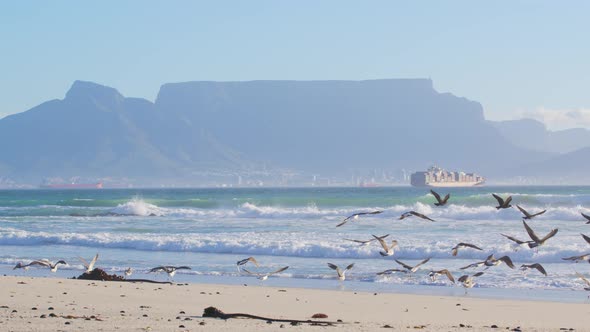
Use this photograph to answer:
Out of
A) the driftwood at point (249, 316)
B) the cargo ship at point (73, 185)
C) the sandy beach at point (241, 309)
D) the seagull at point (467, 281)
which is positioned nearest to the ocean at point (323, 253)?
the seagull at point (467, 281)

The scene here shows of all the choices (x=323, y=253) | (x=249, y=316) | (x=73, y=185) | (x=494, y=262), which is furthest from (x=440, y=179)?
(x=249, y=316)

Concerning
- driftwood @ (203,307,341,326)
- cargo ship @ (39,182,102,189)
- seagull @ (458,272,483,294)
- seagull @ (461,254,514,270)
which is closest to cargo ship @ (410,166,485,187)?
cargo ship @ (39,182,102,189)

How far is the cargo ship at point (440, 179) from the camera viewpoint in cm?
16288

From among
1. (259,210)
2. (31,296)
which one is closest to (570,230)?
(31,296)

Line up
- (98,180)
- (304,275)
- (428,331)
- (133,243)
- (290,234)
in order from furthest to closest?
(98,180) < (290,234) < (133,243) < (304,275) < (428,331)

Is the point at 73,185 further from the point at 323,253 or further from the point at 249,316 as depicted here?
the point at 249,316

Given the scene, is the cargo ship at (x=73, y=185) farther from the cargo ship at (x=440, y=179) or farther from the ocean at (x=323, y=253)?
the ocean at (x=323, y=253)

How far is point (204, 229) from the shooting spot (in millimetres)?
34688

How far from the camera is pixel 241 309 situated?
1284cm

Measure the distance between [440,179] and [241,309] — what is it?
15403 cm

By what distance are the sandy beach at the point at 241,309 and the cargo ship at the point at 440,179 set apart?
14807 centimetres

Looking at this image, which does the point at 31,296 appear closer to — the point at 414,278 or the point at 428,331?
the point at 428,331

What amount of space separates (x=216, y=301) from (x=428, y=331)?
13.2 ft

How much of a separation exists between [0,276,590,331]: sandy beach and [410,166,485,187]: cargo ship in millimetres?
148066
